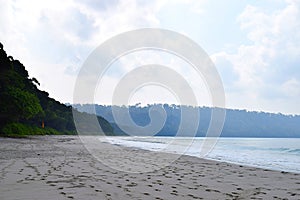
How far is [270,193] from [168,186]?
2.50 meters

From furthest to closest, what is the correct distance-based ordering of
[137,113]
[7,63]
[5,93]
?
[137,113], [7,63], [5,93]

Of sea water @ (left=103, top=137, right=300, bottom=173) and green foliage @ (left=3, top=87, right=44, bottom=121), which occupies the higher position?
green foliage @ (left=3, top=87, right=44, bottom=121)

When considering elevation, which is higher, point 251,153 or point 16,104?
point 16,104

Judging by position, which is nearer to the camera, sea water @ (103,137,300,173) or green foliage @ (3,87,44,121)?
sea water @ (103,137,300,173)

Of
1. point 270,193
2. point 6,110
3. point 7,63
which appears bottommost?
point 270,193

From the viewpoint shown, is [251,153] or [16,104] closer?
[251,153]

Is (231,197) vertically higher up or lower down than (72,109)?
lower down

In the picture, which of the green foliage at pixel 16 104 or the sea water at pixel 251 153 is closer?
the sea water at pixel 251 153

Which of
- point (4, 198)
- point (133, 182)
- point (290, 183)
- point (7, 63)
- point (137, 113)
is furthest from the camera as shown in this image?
point (137, 113)

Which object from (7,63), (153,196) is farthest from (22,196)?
(7,63)

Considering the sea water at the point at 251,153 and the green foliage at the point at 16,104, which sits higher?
the green foliage at the point at 16,104

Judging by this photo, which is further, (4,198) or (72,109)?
(72,109)

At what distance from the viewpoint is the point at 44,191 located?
661 centimetres

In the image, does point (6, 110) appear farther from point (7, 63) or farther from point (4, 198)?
point (4, 198)
